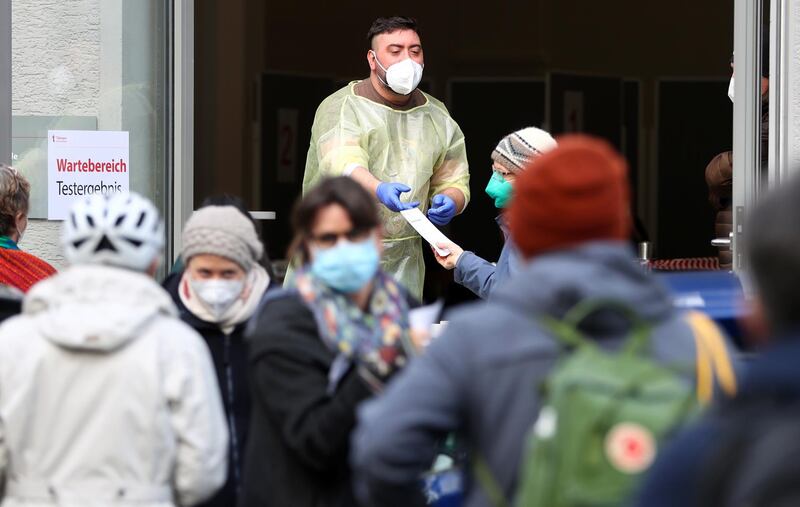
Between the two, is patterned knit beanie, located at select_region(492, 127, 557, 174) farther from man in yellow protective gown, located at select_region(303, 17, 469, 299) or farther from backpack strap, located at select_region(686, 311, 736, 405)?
backpack strap, located at select_region(686, 311, 736, 405)

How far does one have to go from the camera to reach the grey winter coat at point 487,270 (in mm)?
4922

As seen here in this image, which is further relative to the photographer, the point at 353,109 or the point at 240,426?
the point at 353,109

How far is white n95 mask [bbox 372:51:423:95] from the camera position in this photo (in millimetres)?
6246

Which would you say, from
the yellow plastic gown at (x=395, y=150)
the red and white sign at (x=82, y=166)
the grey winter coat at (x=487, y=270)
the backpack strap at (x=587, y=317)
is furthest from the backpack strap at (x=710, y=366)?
the red and white sign at (x=82, y=166)

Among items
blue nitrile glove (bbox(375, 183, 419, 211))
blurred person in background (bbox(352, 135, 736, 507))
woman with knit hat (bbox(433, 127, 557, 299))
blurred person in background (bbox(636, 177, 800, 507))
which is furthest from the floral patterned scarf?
blue nitrile glove (bbox(375, 183, 419, 211))

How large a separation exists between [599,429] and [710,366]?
0.38 meters

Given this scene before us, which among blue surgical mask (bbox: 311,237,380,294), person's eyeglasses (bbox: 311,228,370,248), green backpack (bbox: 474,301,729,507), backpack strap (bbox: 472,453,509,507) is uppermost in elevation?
person's eyeglasses (bbox: 311,228,370,248)

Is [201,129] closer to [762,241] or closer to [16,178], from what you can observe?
[16,178]

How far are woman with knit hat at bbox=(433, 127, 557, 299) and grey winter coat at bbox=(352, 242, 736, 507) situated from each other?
7.79 feet

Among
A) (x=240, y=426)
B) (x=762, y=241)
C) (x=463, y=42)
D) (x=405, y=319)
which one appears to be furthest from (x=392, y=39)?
(x=463, y=42)

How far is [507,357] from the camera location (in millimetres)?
2566

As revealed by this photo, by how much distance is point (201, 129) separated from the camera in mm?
12836

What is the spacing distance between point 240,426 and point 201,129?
9.18 meters

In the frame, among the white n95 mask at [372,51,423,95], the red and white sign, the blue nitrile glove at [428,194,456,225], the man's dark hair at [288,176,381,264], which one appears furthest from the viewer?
the red and white sign
